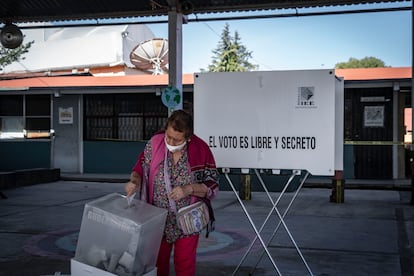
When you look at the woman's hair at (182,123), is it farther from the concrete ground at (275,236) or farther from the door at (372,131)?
the door at (372,131)

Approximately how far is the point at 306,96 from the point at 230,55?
53.6 meters

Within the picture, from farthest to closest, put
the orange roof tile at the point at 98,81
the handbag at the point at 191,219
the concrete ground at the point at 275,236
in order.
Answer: the orange roof tile at the point at 98,81 < the concrete ground at the point at 275,236 < the handbag at the point at 191,219

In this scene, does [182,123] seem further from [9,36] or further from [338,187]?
[9,36]

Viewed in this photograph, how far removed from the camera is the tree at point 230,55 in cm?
5691

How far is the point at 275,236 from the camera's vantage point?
7.41 meters

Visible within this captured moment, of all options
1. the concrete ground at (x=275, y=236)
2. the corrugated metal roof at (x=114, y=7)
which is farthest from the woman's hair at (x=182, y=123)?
the corrugated metal roof at (x=114, y=7)

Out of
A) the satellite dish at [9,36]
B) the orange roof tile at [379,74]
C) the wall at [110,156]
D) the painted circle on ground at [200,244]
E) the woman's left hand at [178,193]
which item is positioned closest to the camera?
the woman's left hand at [178,193]

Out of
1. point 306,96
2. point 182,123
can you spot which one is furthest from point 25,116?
point 182,123

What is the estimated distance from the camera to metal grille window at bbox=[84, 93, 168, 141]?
16.8 meters

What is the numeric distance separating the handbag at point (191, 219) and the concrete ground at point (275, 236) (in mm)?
1485

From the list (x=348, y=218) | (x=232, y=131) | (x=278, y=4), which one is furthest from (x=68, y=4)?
(x=232, y=131)

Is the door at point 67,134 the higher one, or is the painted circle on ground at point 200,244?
the door at point 67,134

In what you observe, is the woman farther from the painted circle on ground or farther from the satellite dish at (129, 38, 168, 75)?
the satellite dish at (129, 38, 168, 75)

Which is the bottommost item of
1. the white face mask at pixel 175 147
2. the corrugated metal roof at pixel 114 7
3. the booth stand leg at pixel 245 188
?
the booth stand leg at pixel 245 188
